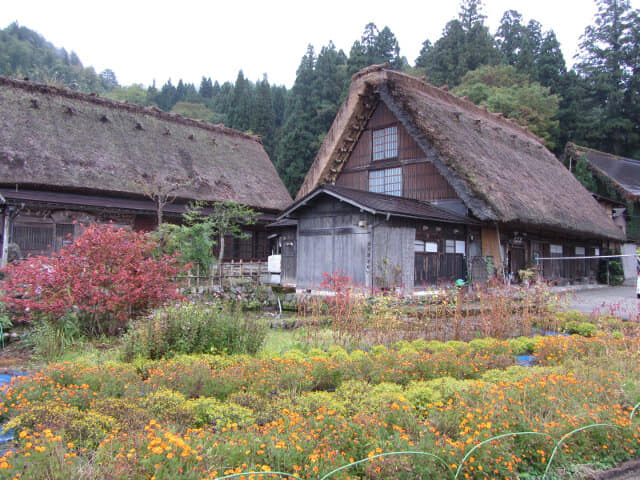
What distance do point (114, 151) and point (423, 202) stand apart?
42.9 ft

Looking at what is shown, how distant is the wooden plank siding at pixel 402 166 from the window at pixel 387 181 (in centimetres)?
18

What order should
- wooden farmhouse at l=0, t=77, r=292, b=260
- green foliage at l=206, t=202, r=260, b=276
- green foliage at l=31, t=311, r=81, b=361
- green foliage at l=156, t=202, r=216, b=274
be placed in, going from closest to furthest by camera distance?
green foliage at l=31, t=311, r=81, b=361 → green foliage at l=156, t=202, r=216, b=274 → wooden farmhouse at l=0, t=77, r=292, b=260 → green foliage at l=206, t=202, r=260, b=276

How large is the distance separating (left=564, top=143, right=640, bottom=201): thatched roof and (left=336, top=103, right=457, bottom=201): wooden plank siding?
1759cm

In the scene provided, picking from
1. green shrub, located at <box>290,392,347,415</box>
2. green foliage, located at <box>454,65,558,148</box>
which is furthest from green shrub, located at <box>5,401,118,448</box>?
green foliage, located at <box>454,65,558,148</box>

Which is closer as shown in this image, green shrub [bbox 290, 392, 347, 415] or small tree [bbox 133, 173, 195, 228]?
green shrub [bbox 290, 392, 347, 415]

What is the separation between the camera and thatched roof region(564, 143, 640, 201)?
27952mm

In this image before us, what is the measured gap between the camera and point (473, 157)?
1672 centimetres

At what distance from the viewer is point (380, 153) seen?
18.9 meters

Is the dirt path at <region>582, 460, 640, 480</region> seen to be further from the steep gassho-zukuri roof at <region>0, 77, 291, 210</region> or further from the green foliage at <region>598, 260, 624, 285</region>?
the green foliage at <region>598, 260, 624, 285</region>

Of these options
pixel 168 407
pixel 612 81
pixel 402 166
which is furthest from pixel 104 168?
pixel 612 81

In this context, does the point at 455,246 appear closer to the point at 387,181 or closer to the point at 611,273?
the point at 387,181

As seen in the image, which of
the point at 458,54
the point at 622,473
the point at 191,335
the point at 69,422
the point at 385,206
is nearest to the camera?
the point at 69,422

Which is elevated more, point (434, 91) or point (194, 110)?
point (194, 110)

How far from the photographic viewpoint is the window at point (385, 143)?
1833 cm
